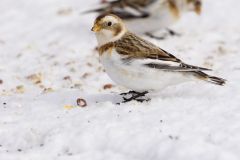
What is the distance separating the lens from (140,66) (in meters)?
5.36

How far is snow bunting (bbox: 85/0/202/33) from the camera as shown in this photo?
8297mm

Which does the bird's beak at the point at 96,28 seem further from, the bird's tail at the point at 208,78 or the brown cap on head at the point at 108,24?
the bird's tail at the point at 208,78

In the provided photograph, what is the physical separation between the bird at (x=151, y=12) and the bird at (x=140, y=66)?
274 cm

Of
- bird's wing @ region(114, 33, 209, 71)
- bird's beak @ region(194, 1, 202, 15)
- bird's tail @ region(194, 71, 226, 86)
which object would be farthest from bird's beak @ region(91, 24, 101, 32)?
bird's beak @ region(194, 1, 202, 15)

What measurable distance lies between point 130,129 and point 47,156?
2.23 ft

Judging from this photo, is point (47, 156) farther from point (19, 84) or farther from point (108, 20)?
point (19, 84)

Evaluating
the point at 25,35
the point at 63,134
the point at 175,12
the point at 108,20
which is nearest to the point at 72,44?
the point at 25,35

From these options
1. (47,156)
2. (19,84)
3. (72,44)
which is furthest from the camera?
(72,44)

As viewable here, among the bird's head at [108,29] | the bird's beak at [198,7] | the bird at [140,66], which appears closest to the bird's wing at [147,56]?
the bird at [140,66]

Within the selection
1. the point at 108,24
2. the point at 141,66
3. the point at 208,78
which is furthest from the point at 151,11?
the point at 141,66

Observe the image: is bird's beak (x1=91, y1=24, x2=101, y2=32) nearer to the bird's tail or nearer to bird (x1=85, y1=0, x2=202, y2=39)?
the bird's tail

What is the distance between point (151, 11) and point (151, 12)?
19 millimetres

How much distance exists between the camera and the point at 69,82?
6836mm

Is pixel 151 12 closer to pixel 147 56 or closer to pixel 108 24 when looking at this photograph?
pixel 108 24
